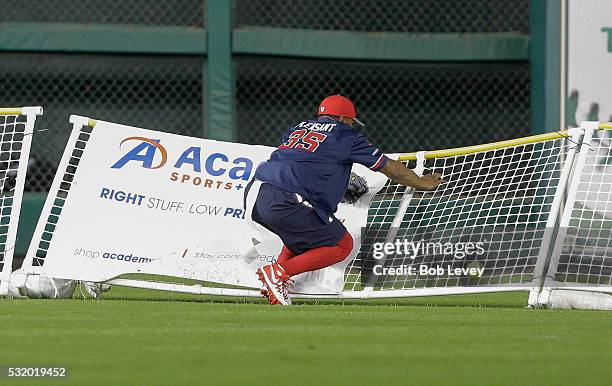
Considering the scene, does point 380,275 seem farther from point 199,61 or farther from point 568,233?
point 199,61

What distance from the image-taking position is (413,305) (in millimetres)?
9859

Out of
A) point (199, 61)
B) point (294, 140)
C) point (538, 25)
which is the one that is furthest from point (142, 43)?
point (294, 140)

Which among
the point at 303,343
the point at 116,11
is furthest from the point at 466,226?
the point at 116,11

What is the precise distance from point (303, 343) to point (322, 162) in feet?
9.37

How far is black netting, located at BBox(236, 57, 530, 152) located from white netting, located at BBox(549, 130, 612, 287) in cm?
555

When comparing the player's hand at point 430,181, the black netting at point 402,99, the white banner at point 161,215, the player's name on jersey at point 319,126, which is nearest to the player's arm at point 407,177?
the player's hand at point 430,181

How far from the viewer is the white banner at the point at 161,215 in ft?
32.5

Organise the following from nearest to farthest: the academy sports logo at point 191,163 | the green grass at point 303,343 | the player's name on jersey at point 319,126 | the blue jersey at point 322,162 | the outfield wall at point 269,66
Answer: the green grass at point 303,343 → the blue jersey at point 322,162 → the player's name on jersey at point 319,126 → the academy sports logo at point 191,163 → the outfield wall at point 269,66

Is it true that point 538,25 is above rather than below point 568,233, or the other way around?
above

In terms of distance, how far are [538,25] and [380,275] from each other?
6186mm

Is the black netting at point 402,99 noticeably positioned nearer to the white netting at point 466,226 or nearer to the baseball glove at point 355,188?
the white netting at point 466,226

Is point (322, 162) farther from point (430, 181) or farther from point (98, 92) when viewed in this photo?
point (98, 92)

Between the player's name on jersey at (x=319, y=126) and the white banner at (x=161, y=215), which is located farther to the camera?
the white banner at (x=161, y=215)

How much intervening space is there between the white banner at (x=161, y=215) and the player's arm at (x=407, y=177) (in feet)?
2.48
